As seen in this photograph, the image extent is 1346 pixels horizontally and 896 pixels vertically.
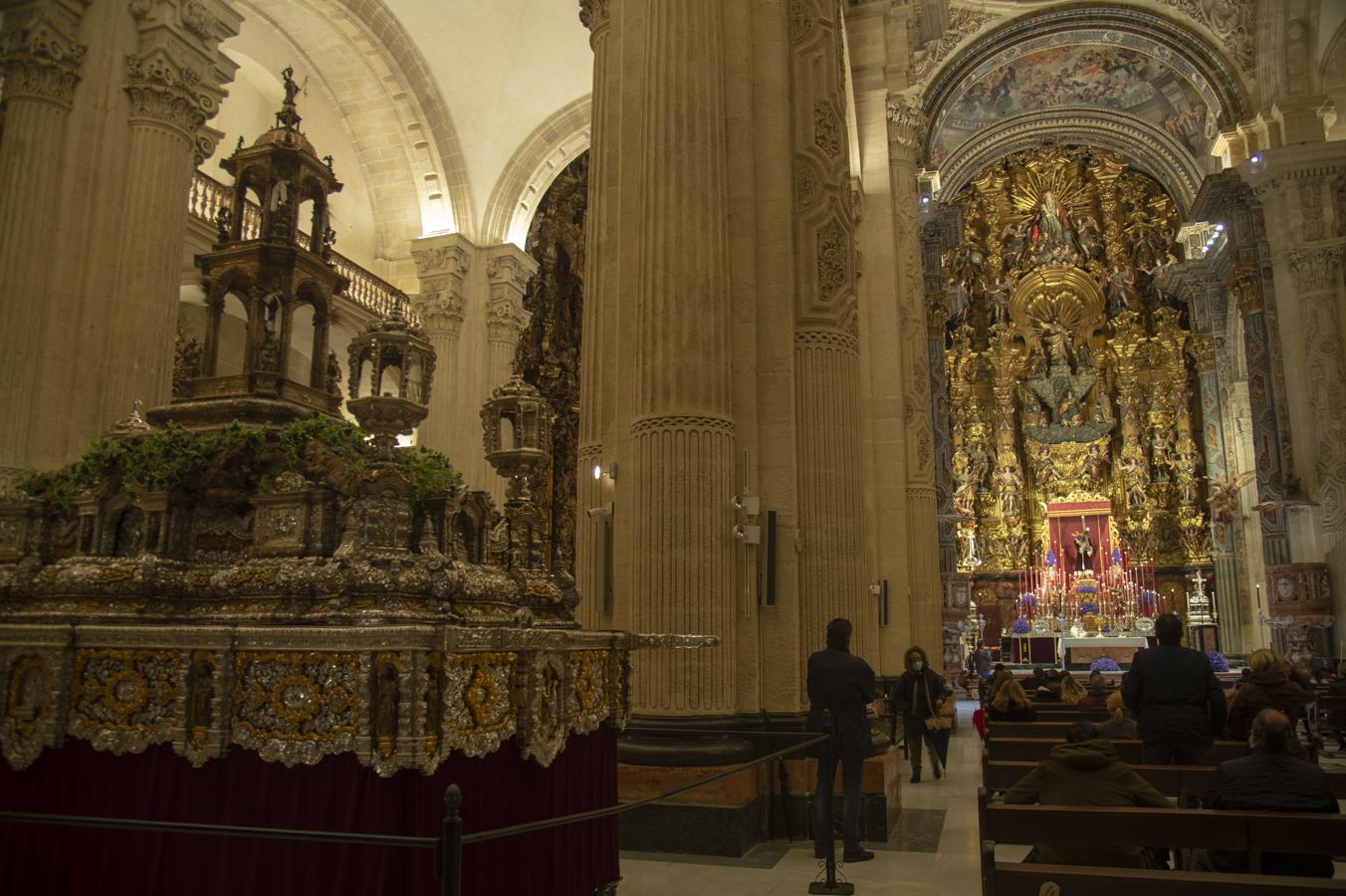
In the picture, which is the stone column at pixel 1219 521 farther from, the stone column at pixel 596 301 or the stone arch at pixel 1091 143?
the stone column at pixel 596 301

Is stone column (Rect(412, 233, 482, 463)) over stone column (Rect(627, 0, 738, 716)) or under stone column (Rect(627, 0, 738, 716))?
over

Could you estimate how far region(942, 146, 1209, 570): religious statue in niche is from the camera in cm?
3156

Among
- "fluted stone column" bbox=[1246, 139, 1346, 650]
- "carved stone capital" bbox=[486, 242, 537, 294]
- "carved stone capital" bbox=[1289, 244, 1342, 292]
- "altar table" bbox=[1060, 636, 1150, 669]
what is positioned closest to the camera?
"fluted stone column" bbox=[1246, 139, 1346, 650]

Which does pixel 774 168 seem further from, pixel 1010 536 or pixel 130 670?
pixel 1010 536

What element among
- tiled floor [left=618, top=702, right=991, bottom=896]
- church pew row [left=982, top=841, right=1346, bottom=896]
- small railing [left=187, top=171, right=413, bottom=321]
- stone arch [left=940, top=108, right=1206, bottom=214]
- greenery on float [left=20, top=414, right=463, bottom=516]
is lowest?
tiled floor [left=618, top=702, right=991, bottom=896]

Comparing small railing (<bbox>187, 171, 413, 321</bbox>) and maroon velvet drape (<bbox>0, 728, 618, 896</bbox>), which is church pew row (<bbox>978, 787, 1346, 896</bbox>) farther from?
small railing (<bbox>187, 171, 413, 321</bbox>)

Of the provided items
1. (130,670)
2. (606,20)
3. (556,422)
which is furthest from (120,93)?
(556,422)

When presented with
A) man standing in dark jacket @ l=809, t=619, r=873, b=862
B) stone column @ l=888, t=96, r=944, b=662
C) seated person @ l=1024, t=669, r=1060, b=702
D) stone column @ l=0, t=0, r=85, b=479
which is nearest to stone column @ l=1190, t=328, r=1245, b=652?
stone column @ l=888, t=96, r=944, b=662

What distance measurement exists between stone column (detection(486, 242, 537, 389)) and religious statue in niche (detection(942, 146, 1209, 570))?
15.2 meters

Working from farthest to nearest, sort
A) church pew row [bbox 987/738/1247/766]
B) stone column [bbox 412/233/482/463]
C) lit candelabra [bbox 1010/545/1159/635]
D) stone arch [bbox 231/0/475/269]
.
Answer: lit candelabra [bbox 1010/545/1159/635] < stone column [bbox 412/233/482/463] < stone arch [bbox 231/0/475/269] < church pew row [bbox 987/738/1247/766]

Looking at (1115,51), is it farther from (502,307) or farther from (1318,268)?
(502,307)

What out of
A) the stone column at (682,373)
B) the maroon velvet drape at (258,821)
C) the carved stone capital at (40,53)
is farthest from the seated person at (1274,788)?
the carved stone capital at (40,53)

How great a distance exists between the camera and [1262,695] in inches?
285

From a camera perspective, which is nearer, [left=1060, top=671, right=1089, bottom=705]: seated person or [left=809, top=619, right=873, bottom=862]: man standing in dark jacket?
Answer: [left=809, top=619, right=873, bottom=862]: man standing in dark jacket
